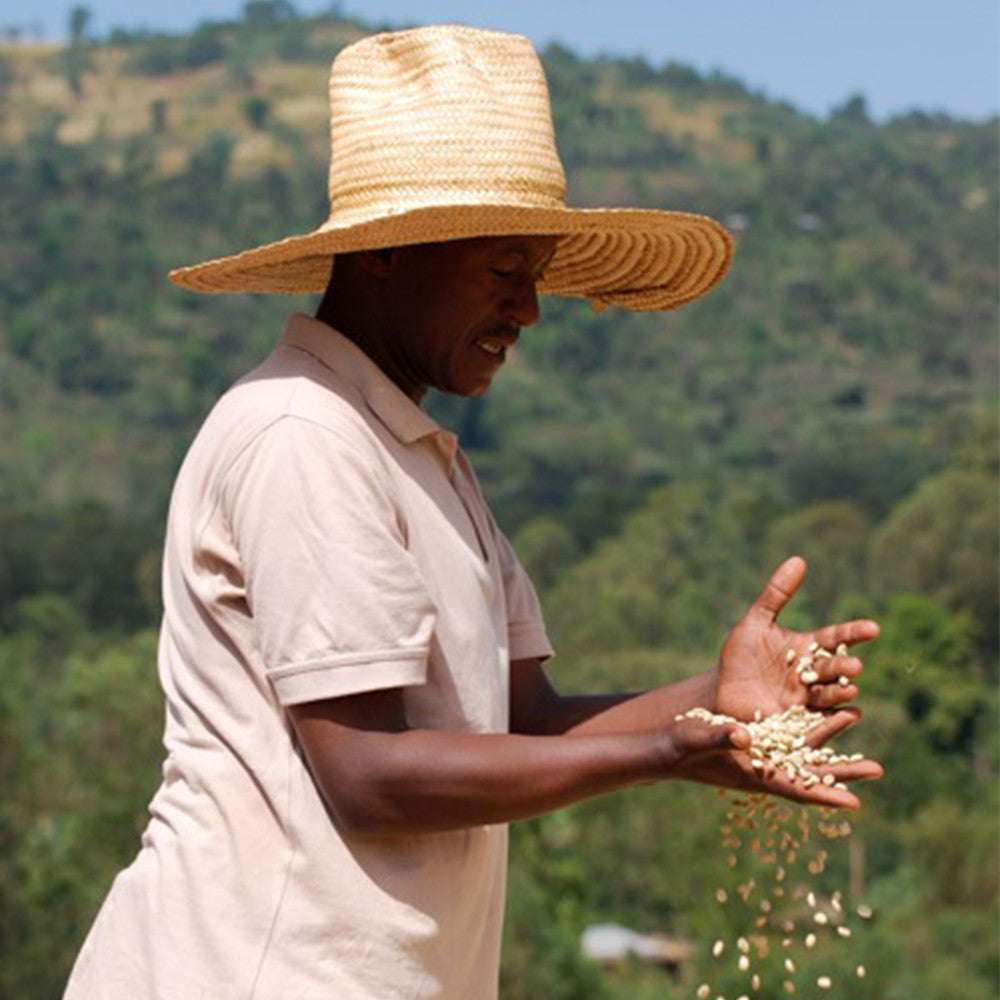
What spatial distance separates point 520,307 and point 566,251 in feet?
0.99

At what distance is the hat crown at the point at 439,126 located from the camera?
8.00ft

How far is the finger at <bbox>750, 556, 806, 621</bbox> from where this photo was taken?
2406mm

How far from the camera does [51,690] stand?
4825 cm

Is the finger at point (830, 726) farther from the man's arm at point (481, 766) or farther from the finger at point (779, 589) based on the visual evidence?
the finger at point (779, 589)

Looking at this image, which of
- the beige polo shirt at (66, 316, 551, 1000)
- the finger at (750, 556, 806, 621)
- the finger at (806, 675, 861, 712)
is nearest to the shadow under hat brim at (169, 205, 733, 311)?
the beige polo shirt at (66, 316, 551, 1000)

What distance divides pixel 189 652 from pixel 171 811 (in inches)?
5.6

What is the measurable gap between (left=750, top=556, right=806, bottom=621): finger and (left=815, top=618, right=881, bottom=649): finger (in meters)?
0.05

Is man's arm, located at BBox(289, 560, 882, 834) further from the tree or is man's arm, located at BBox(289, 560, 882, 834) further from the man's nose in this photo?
the tree

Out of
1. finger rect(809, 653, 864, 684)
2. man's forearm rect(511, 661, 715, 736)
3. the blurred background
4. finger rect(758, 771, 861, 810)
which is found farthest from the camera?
the blurred background

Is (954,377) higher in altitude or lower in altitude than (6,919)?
higher

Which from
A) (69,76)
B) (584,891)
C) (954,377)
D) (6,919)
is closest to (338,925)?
(6,919)

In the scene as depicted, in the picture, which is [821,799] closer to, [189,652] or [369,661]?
[369,661]

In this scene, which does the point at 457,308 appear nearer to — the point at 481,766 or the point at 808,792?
the point at 481,766

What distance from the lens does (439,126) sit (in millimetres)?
2457
